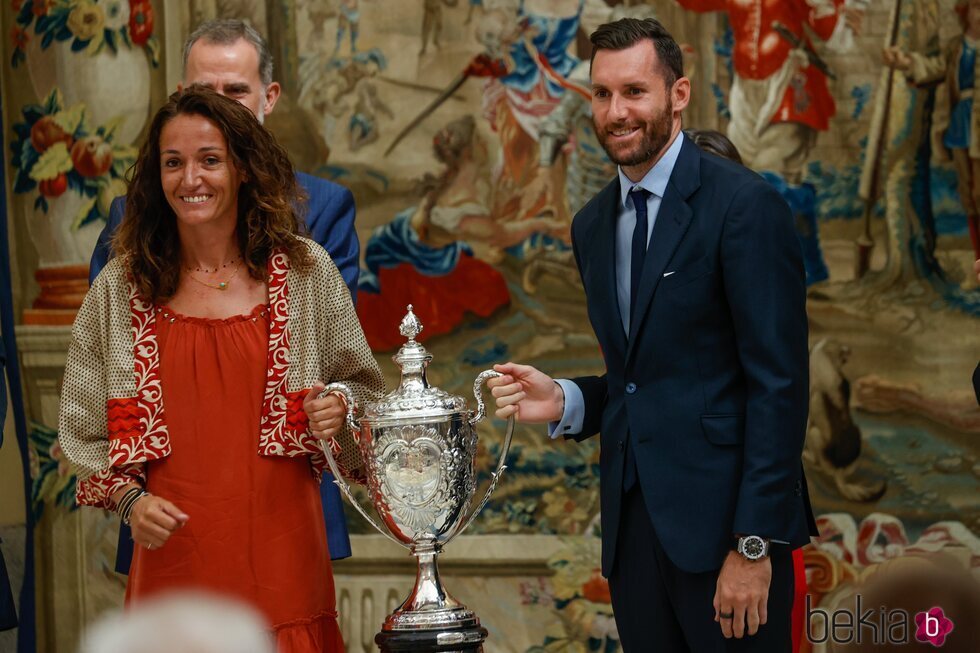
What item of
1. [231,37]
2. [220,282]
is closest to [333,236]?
[231,37]

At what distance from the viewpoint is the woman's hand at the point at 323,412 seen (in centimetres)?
324

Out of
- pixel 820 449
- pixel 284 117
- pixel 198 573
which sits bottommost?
pixel 820 449

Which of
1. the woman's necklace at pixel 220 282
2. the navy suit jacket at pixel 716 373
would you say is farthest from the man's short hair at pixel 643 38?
the woman's necklace at pixel 220 282

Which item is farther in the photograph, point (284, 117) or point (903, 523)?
point (284, 117)

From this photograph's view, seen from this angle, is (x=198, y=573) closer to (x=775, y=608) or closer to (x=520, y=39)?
(x=775, y=608)

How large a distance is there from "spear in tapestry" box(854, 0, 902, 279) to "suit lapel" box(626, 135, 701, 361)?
10.1 ft

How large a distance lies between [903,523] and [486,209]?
2243mm

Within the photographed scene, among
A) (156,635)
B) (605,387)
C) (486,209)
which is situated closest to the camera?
(156,635)

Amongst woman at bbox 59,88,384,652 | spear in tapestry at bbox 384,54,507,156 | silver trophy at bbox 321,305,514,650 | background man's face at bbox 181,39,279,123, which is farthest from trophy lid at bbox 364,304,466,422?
spear in tapestry at bbox 384,54,507,156

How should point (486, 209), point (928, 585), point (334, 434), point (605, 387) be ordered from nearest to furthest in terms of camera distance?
point (334, 434), point (605, 387), point (928, 585), point (486, 209)

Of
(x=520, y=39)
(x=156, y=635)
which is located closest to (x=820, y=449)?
(x=520, y=39)

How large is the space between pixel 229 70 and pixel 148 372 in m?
1.49

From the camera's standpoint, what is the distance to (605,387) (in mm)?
3656

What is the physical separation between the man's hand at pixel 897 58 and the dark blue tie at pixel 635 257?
3200 millimetres
